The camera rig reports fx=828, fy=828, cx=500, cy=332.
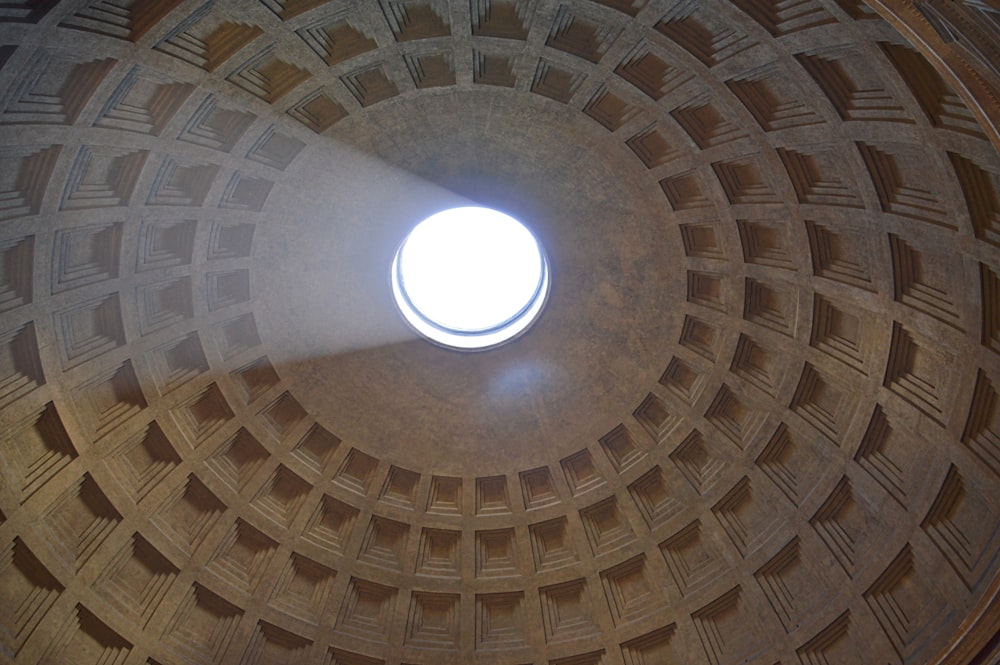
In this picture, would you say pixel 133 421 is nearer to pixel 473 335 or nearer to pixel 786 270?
pixel 473 335

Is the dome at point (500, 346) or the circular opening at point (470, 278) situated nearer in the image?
the dome at point (500, 346)

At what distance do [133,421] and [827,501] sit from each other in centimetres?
1877

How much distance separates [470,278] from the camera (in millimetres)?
29812

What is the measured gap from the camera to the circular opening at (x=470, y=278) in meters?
25.8

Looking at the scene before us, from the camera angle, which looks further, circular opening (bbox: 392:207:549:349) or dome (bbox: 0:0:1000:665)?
circular opening (bbox: 392:207:549:349)

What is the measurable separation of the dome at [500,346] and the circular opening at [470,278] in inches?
34.0

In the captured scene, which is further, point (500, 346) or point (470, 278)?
point (470, 278)

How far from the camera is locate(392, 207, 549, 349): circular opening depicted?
84.8 ft

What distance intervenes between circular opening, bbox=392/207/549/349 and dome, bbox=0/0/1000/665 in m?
0.86

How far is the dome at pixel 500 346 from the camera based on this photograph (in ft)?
57.5

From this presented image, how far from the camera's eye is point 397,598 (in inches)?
1006

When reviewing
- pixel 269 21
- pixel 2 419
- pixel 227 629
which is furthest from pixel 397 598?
pixel 269 21

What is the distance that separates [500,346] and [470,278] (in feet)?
16.3

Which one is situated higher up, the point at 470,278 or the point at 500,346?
the point at 470,278
